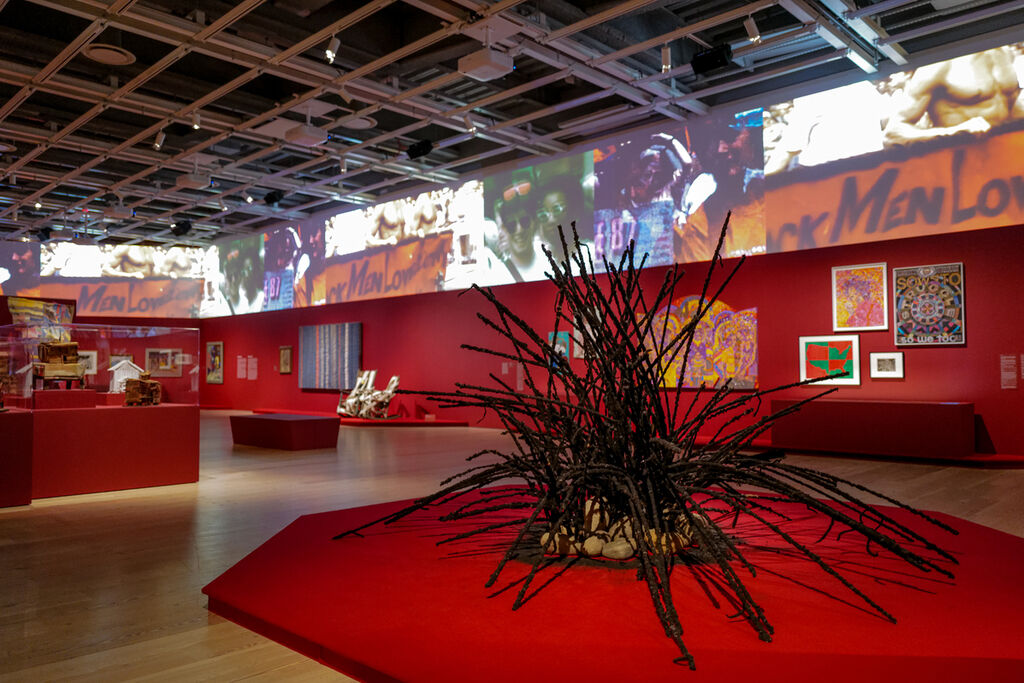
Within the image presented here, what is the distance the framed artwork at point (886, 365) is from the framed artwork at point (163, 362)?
648 centimetres

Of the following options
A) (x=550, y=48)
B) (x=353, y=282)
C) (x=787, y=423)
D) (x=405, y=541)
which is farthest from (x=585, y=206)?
(x=405, y=541)

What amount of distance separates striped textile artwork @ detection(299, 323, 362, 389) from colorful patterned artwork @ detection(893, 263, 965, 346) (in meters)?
8.98

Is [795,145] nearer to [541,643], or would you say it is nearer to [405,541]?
[405,541]

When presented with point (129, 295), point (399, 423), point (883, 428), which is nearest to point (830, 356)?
point (883, 428)

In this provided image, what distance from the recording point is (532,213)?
11.0m

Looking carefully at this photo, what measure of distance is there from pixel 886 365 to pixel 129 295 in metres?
15.5

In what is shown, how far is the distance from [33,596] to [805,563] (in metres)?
2.70

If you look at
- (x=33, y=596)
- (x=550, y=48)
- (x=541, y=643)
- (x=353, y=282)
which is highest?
(x=550, y=48)

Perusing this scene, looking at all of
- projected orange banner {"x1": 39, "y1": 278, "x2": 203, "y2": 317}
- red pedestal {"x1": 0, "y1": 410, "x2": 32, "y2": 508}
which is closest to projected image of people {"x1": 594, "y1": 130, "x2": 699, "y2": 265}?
red pedestal {"x1": 0, "y1": 410, "x2": 32, "y2": 508}

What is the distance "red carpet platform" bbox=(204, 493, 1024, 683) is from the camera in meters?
1.67

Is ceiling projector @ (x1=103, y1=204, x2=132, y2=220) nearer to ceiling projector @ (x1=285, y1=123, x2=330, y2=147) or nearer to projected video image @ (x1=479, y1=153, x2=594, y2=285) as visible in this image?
ceiling projector @ (x1=285, y1=123, x2=330, y2=147)

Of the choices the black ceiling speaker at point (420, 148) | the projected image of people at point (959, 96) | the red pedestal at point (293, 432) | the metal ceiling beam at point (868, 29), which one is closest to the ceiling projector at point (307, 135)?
the black ceiling speaker at point (420, 148)

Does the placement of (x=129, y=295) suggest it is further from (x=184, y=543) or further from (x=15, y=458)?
(x=184, y=543)

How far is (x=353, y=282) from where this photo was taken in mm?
14117
